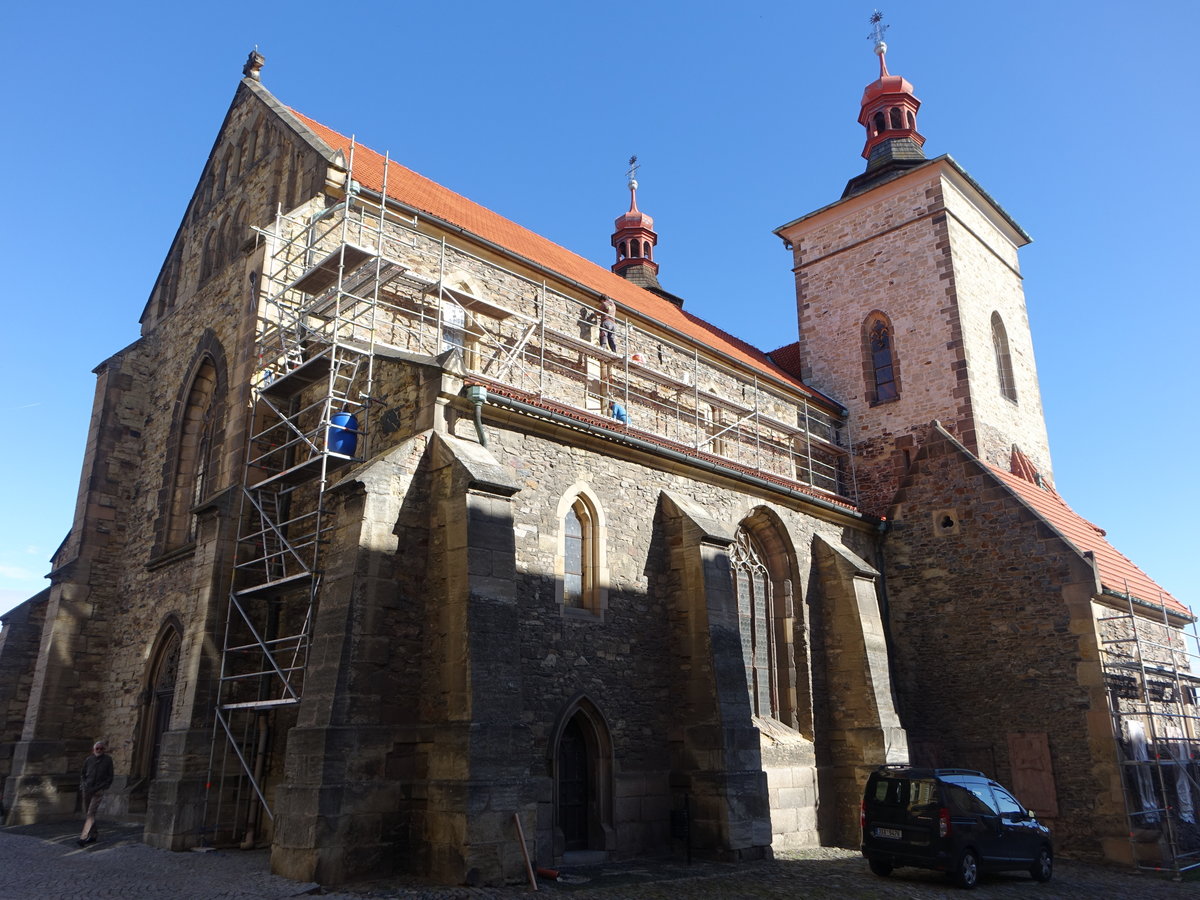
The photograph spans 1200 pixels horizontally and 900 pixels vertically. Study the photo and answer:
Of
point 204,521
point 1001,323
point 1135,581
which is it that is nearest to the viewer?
point 204,521

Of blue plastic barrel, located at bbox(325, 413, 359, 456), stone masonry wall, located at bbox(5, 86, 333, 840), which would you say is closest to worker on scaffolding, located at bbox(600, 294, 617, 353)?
stone masonry wall, located at bbox(5, 86, 333, 840)

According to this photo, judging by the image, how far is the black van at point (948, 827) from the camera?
11539 millimetres

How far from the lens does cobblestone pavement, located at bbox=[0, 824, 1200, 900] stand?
8.91m

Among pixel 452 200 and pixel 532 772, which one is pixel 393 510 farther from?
pixel 452 200

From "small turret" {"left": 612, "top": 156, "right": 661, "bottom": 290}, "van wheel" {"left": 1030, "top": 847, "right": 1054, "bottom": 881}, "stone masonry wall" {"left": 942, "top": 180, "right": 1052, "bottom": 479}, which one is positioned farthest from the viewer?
"small turret" {"left": 612, "top": 156, "right": 661, "bottom": 290}

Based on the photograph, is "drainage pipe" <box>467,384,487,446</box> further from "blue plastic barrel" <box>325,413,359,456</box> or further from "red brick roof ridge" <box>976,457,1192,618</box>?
"red brick roof ridge" <box>976,457,1192,618</box>

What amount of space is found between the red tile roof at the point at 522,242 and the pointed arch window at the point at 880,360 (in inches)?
45.5

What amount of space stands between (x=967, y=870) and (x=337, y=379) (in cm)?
1062

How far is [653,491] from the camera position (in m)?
14.5

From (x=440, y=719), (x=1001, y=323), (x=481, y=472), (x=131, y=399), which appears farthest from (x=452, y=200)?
(x=1001, y=323)

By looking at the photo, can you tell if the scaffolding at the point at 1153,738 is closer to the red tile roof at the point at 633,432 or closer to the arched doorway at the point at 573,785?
the red tile roof at the point at 633,432

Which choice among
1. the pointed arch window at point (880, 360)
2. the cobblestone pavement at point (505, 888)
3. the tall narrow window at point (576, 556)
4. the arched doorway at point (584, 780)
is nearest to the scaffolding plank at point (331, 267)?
the tall narrow window at point (576, 556)

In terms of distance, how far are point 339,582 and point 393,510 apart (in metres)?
1.06

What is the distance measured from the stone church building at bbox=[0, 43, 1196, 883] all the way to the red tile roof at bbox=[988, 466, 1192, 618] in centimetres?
19
